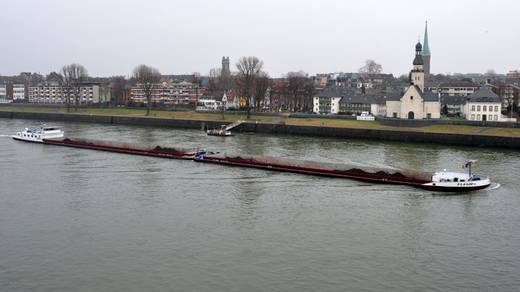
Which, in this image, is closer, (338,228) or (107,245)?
(107,245)

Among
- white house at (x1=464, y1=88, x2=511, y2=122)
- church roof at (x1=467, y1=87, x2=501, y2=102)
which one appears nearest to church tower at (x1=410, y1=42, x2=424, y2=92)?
church roof at (x1=467, y1=87, x2=501, y2=102)

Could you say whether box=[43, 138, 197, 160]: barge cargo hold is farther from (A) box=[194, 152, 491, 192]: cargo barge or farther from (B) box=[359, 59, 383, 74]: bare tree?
(B) box=[359, 59, 383, 74]: bare tree

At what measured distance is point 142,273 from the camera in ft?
56.9

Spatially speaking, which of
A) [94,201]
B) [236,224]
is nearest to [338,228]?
[236,224]

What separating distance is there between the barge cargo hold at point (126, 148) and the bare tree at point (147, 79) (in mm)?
30426

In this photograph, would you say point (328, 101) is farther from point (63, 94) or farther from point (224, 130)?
point (63, 94)

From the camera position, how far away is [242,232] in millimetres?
21547

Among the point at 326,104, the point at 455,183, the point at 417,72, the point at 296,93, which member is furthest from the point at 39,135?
the point at 296,93

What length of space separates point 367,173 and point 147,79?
6257 centimetres

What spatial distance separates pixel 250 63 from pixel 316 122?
23.5 metres

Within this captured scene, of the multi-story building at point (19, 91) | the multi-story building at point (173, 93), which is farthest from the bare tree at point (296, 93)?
the multi-story building at point (19, 91)

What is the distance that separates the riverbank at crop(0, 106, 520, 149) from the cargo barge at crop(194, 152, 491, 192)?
19.5 meters

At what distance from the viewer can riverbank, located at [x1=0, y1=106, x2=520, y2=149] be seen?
50734 mm

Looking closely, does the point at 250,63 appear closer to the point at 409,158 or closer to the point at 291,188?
the point at 409,158
